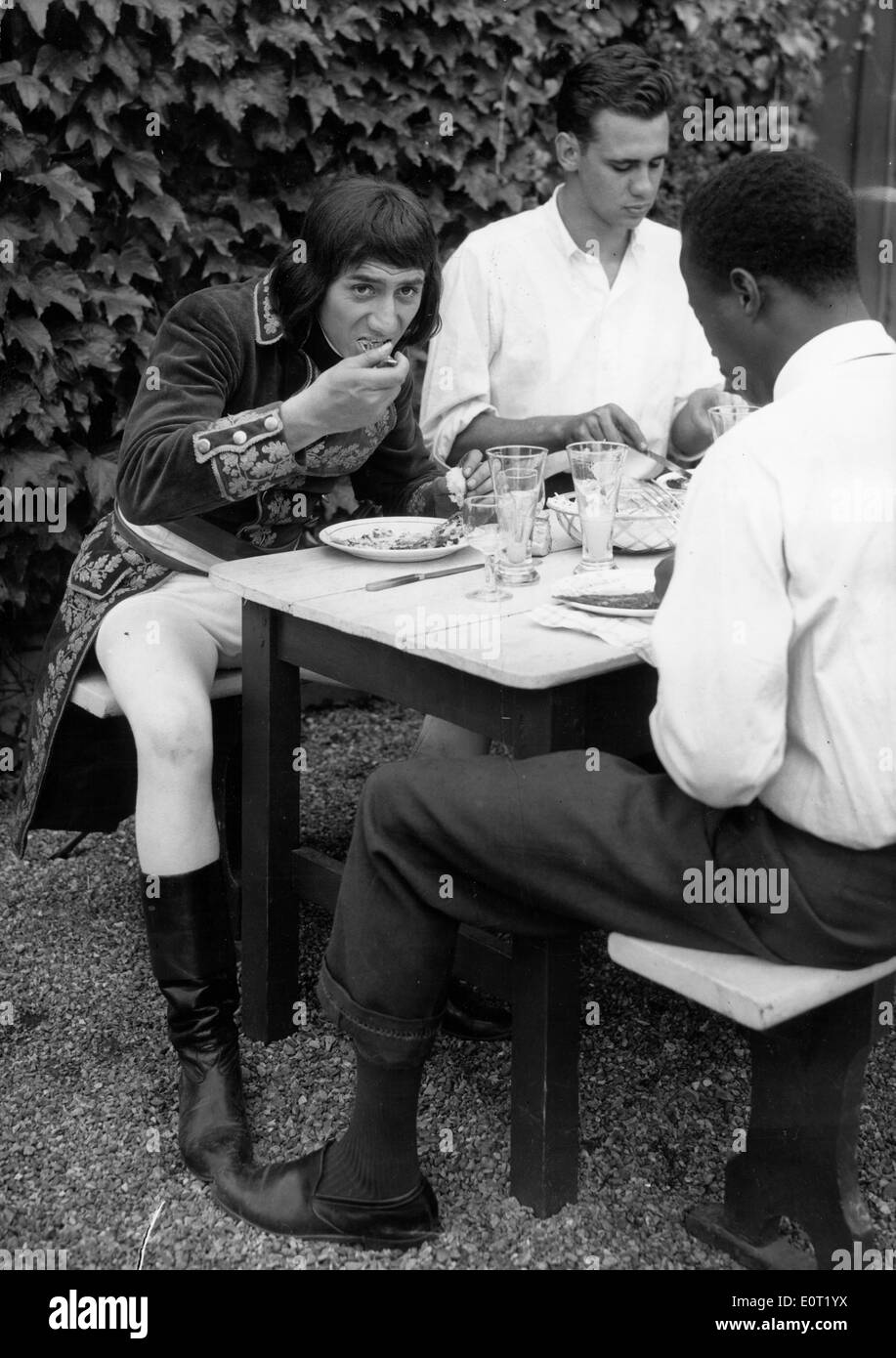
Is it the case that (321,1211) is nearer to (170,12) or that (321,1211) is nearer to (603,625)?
(603,625)

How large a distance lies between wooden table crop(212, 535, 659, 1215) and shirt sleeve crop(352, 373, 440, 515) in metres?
0.54

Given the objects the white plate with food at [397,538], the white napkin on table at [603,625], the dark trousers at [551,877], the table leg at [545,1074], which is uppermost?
the white plate with food at [397,538]

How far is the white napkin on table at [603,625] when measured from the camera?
216 centimetres

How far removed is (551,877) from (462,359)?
6.72 ft

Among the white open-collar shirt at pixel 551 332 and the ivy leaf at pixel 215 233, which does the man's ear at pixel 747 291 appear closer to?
the white open-collar shirt at pixel 551 332

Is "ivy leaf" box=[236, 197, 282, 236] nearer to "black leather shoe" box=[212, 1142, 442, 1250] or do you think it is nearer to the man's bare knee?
the man's bare knee

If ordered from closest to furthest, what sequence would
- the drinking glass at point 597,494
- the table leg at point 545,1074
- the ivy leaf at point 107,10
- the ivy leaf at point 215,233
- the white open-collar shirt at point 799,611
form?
the white open-collar shirt at point 799,611, the table leg at point 545,1074, the drinking glass at point 597,494, the ivy leaf at point 107,10, the ivy leaf at point 215,233

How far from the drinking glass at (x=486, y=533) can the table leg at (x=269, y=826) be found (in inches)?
15.8

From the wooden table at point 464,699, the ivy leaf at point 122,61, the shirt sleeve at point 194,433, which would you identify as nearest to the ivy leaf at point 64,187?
the ivy leaf at point 122,61

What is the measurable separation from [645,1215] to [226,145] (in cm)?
315

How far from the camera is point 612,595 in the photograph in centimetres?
237

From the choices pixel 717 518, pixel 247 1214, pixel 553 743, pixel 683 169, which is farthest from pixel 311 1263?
pixel 683 169

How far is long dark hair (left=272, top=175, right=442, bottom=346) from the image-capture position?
2.82m
